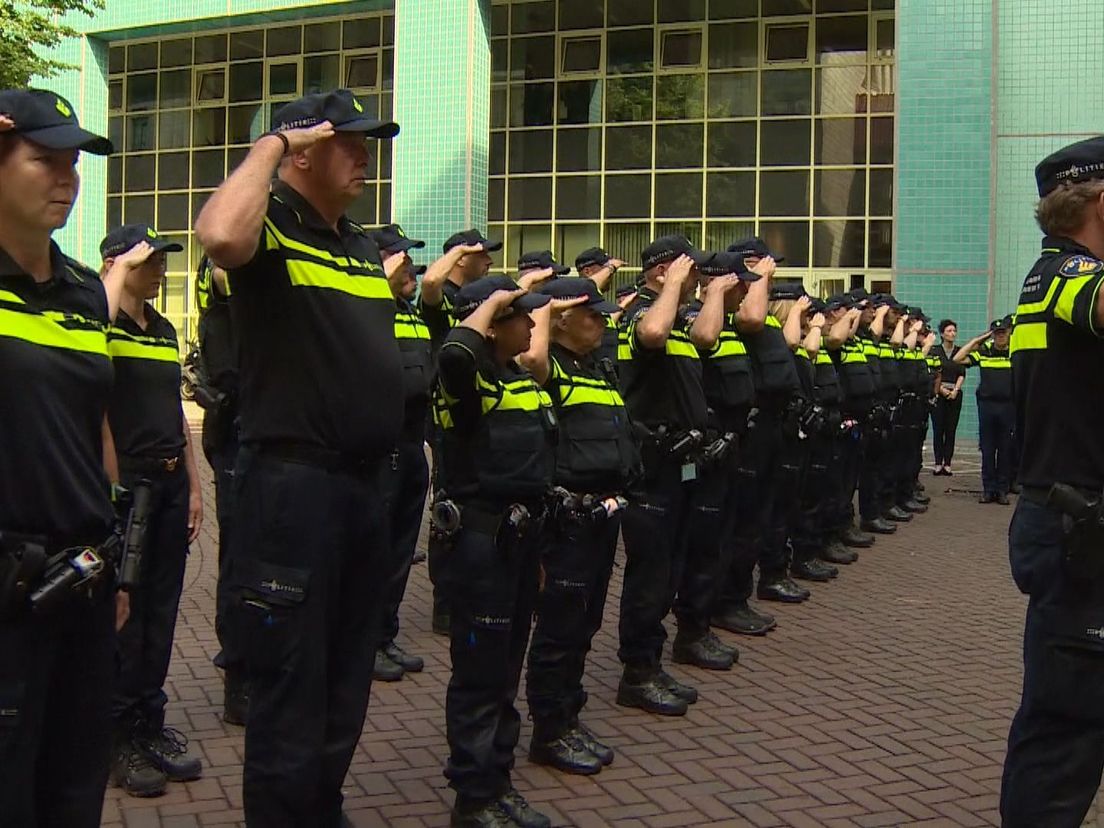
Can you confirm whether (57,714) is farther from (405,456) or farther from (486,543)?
(405,456)

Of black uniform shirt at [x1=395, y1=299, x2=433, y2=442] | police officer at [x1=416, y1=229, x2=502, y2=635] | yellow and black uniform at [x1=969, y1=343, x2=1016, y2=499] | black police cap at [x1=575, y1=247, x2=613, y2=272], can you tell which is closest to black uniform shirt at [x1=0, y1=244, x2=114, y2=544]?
black uniform shirt at [x1=395, y1=299, x2=433, y2=442]

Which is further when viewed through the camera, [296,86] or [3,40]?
[296,86]

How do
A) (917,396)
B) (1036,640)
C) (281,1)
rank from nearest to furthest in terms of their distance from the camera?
(1036,640)
(917,396)
(281,1)

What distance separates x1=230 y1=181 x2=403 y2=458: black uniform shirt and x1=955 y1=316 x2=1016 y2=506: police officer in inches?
487

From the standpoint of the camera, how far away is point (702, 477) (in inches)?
263

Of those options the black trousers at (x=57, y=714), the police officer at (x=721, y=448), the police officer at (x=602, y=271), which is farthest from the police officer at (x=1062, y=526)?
the police officer at (x=602, y=271)

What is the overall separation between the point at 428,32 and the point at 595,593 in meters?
15.3

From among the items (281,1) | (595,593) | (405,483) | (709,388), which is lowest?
(595,593)

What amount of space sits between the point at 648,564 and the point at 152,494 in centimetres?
247

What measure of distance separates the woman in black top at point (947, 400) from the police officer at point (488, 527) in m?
11.9

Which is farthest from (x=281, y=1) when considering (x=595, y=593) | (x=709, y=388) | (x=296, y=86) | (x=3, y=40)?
(x=595, y=593)

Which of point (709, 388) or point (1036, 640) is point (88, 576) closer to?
point (1036, 640)

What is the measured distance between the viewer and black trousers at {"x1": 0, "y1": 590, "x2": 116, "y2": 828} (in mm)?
2902

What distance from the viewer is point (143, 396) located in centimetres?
492
